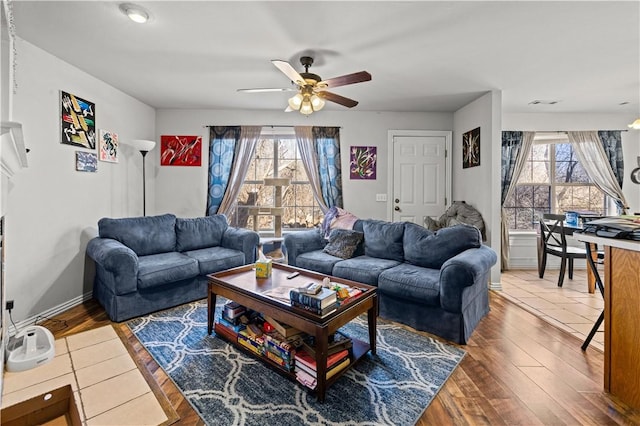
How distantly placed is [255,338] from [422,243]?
5.96ft

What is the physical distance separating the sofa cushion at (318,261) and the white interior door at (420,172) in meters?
1.84

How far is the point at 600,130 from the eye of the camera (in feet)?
15.3

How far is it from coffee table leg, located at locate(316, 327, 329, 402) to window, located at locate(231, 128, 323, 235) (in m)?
3.07

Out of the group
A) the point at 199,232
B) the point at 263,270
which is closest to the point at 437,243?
the point at 263,270

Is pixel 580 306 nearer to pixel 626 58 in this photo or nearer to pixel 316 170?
pixel 626 58

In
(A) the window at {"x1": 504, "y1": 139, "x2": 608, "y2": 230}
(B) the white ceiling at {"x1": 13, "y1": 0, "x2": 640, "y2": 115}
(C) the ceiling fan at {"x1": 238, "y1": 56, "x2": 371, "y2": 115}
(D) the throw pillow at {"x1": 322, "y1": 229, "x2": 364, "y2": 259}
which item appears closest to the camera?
(B) the white ceiling at {"x1": 13, "y1": 0, "x2": 640, "y2": 115}

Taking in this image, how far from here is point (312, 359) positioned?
1.77 m

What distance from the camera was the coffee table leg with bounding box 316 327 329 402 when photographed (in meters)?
1.63

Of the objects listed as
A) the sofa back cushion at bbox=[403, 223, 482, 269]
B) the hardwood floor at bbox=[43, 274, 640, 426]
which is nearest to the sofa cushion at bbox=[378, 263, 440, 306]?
the sofa back cushion at bbox=[403, 223, 482, 269]

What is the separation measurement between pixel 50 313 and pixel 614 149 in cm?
780

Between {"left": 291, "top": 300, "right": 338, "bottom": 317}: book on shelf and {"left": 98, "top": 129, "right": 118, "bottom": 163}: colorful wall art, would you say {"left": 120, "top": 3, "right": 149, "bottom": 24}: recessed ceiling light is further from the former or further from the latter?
{"left": 291, "top": 300, "right": 338, "bottom": 317}: book on shelf

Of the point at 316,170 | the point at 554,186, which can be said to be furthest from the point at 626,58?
the point at 316,170

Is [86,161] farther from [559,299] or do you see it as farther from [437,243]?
[559,299]

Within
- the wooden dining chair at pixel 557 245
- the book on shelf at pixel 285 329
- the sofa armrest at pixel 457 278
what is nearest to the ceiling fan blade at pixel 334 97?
the sofa armrest at pixel 457 278
